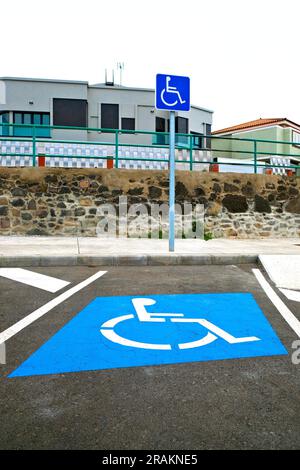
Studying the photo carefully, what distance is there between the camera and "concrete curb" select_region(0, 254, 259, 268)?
7.54 m

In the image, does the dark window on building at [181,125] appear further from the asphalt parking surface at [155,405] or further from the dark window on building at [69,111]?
the asphalt parking surface at [155,405]

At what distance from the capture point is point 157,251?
8695mm

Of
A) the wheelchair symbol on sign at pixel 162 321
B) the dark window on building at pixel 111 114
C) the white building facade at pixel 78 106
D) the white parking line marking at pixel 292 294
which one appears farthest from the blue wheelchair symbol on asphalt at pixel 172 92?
the dark window on building at pixel 111 114

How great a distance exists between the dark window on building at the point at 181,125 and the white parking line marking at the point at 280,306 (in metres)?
20.7

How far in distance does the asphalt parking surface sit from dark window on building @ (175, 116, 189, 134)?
23.6 m

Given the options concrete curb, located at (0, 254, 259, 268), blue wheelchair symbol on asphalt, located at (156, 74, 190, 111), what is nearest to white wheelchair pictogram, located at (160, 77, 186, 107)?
blue wheelchair symbol on asphalt, located at (156, 74, 190, 111)

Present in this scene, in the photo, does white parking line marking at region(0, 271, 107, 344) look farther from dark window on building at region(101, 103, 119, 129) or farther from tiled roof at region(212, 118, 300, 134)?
tiled roof at region(212, 118, 300, 134)

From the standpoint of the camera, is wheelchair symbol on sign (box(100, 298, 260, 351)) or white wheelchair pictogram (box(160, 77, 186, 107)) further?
white wheelchair pictogram (box(160, 77, 186, 107))

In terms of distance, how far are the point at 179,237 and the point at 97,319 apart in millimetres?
7957

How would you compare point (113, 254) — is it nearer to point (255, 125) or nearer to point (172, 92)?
point (172, 92)

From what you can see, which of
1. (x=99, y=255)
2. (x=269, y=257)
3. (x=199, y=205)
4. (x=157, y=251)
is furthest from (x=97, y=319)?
(x=199, y=205)

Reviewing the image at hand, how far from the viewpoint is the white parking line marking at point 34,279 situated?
5.74m

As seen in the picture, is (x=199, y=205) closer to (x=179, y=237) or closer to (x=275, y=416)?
(x=179, y=237)
